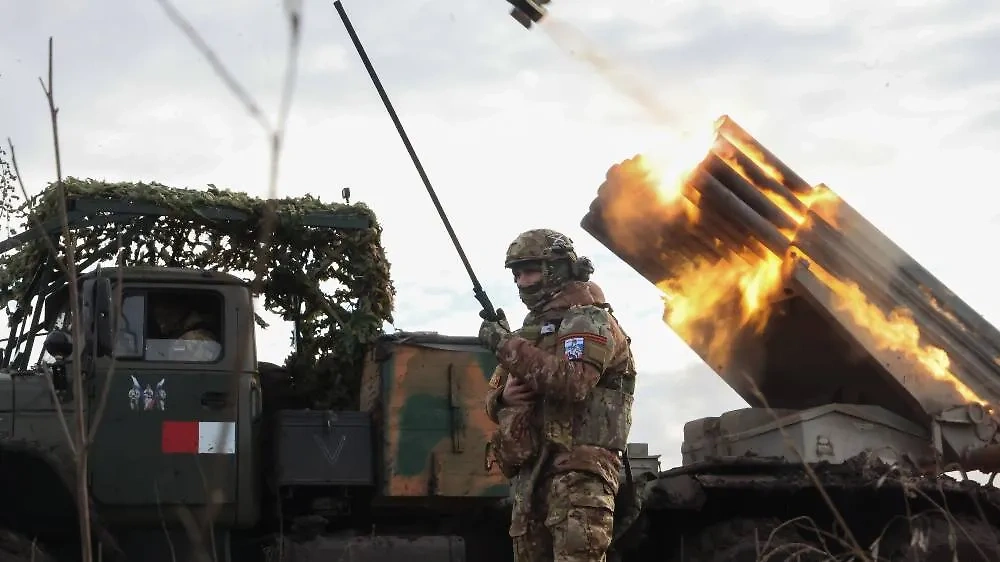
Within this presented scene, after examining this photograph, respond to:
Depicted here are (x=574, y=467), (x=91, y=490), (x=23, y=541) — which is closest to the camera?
(x=574, y=467)

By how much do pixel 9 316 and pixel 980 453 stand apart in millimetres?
5505

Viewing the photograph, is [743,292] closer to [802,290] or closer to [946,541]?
[802,290]

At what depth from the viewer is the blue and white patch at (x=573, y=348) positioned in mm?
4496

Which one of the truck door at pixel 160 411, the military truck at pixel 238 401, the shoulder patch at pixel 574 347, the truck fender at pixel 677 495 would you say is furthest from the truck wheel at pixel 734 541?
the truck door at pixel 160 411

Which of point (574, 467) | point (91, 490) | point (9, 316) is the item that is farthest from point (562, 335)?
point (9, 316)

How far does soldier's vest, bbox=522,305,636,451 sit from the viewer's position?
4613 mm

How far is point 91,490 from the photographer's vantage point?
6.27 metres

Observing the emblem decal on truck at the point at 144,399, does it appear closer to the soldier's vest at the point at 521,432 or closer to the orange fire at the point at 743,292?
the soldier's vest at the point at 521,432

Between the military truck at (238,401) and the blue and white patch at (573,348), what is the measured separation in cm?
227

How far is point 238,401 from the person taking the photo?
6.07m

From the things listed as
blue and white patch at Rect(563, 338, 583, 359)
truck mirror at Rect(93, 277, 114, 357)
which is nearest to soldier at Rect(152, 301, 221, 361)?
truck mirror at Rect(93, 277, 114, 357)

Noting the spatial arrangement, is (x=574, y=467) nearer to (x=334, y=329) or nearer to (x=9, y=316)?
(x=334, y=329)

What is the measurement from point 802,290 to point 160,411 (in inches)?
141

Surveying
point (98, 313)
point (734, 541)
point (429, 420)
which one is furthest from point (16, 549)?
point (734, 541)
